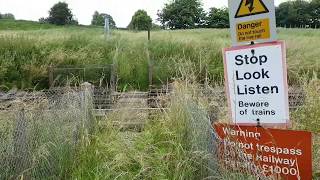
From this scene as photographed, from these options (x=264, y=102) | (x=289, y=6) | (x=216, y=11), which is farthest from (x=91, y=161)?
(x=289, y=6)

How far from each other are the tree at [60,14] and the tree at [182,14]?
11878 millimetres

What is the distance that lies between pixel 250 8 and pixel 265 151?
1.15 meters

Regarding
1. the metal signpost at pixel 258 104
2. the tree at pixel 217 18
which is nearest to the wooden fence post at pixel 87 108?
the metal signpost at pixel 258 104

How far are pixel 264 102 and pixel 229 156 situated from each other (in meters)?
0.52

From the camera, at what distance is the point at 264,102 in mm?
3953

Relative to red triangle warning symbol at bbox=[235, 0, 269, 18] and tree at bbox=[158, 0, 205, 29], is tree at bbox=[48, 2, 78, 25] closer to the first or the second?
tree at bbox=[158, 0, 205, 29]

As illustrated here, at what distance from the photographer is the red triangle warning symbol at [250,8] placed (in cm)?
400

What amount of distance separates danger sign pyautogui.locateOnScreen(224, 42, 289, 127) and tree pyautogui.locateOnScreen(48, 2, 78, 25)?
57516mm

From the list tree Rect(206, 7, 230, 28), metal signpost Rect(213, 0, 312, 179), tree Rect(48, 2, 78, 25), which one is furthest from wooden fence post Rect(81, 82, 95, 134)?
tree Rect(48, 2, 78, 25)

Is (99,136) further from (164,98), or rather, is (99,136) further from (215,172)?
(215,172)

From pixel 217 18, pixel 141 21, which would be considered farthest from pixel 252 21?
pixel 217 18

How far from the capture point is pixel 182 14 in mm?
55281

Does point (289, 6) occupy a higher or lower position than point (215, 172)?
higher

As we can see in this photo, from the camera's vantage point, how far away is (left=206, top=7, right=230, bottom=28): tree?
2044 inches
